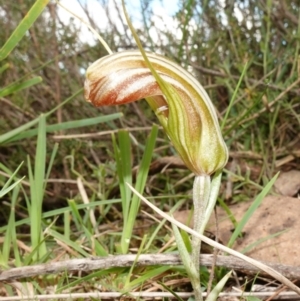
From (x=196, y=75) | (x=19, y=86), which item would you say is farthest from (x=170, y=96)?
(x=196, y=75)

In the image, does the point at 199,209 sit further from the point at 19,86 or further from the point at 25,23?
the point at 19,86

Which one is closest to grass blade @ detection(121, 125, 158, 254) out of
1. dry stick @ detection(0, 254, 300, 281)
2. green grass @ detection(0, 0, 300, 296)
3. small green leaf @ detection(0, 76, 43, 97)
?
green grass @ detection(0, 0, 300, 296)

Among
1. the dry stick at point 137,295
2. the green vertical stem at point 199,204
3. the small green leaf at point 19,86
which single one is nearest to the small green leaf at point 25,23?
the small green leaf at point 19,86

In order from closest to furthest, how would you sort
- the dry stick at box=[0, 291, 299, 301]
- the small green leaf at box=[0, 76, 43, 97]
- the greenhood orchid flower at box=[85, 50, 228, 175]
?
the greenhood orchid flower at box=[85, 50, 228, 175]
the dry stick at box=[0, 291, 299, 301]
the small green leaf at box=[0, 76, 43, 97]

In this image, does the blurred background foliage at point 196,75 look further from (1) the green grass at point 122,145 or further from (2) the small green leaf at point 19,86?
(2) the small green leaf at point 19,86

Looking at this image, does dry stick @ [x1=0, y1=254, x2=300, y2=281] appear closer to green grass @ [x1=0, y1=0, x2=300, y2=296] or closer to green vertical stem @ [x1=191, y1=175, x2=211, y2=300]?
green grass @ [x1=0, y1=0, x2=300, y2=296]
